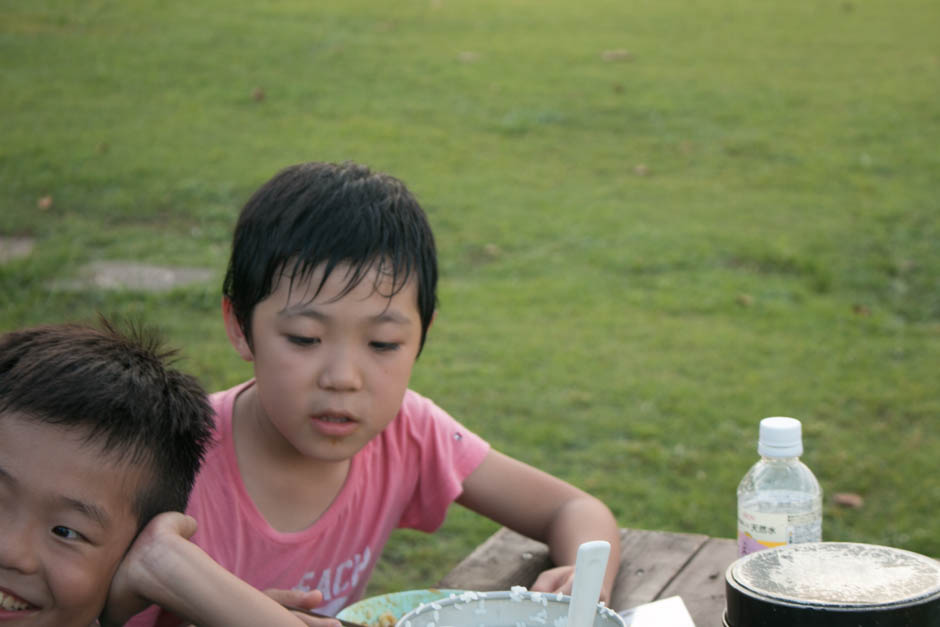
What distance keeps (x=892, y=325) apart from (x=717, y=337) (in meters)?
0.86

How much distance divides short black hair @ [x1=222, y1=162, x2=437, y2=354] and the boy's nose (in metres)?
0.11

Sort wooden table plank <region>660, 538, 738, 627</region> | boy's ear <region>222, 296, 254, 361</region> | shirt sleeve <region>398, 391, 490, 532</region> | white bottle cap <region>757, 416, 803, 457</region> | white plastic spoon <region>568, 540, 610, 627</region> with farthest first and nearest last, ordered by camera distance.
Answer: shirt sleeve <region>398, 391, 490, 532</region> < boy's ear <region>222, 296, 254, 361</region> < wooden table plank <region>660, 538, 738, 627</region> < white bottle cap <region>757, 416, 803, 457</region> < white plastic spoon <region>568, 540, 610, 627</region>

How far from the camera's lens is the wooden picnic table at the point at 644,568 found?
1.79 metres

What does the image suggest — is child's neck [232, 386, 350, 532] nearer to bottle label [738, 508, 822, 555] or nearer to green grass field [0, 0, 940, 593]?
bottle label [738, 508, 822, 555]

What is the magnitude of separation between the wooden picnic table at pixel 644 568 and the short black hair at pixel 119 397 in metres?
0.53

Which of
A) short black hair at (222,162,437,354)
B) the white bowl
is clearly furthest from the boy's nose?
the white bowl

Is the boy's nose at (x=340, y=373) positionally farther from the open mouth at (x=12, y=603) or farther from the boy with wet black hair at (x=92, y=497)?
the open mouth at (x=12, y=603)

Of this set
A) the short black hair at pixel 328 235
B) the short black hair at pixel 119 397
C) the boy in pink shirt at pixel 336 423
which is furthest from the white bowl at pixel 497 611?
the short black hair at pixel 328 235

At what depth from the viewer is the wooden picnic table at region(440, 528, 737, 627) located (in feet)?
5.89

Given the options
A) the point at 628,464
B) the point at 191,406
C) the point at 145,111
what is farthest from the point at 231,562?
the point at 145,111

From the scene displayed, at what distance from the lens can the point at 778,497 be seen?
1747 millimetres

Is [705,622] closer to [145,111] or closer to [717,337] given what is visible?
[717,337]

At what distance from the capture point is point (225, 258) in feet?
18.7

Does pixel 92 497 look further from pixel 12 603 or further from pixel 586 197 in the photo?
pixel 586 197
